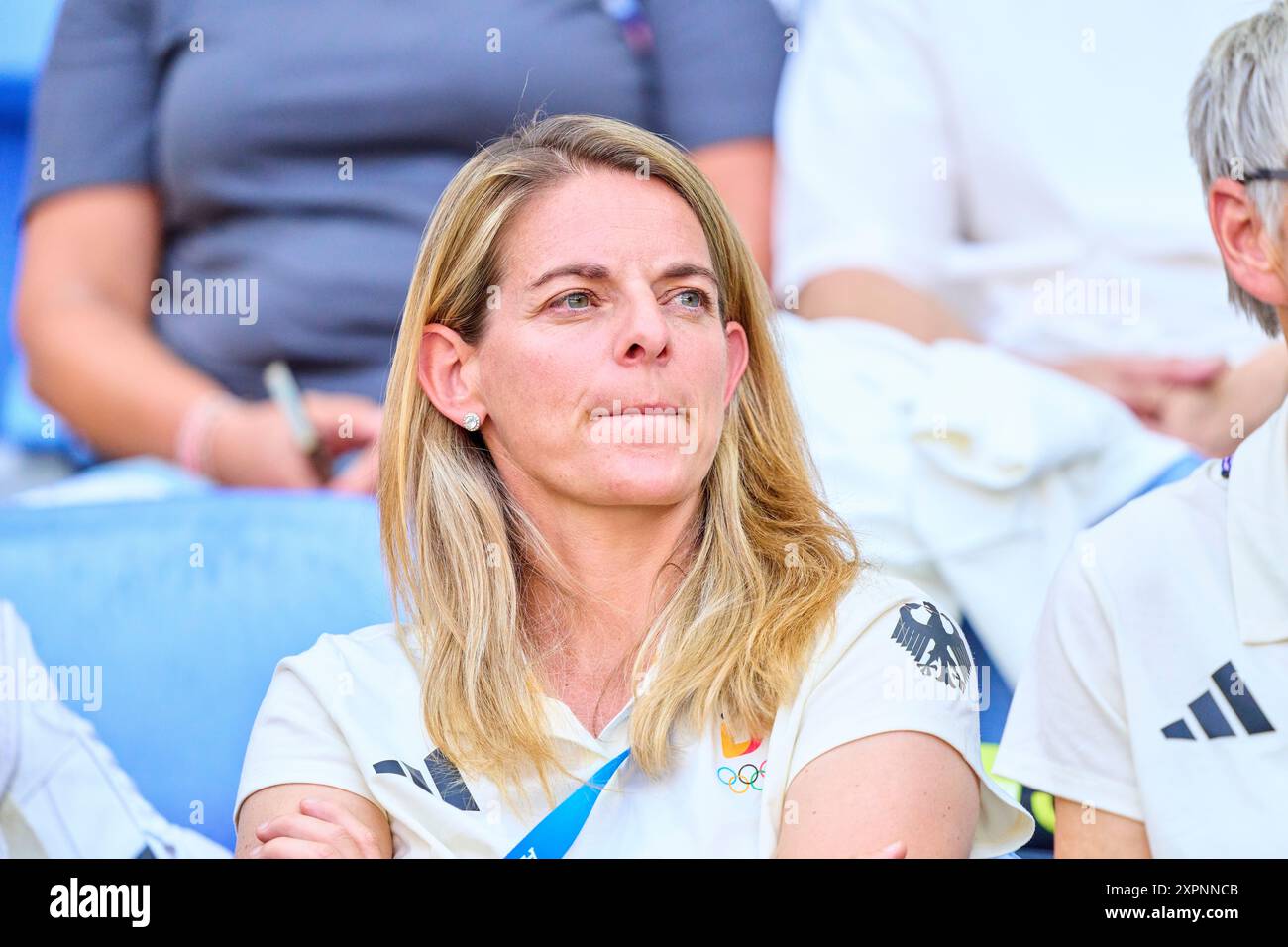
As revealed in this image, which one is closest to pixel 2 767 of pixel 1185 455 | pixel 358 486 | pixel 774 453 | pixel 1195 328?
pixel 358 486

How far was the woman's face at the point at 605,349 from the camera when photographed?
1374 mm

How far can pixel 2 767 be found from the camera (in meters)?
1.67

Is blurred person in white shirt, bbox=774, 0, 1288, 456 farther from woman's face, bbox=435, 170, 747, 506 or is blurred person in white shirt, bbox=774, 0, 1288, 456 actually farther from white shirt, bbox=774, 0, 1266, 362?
woman's face, bbox=435, 170, 747, 506

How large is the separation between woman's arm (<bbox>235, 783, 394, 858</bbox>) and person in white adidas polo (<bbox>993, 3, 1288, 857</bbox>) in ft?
1.91

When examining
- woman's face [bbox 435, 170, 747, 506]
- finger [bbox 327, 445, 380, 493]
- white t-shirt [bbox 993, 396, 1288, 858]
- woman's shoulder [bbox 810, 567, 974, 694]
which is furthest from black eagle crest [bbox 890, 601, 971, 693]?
finger [bbox 327, 445, 380, 493]

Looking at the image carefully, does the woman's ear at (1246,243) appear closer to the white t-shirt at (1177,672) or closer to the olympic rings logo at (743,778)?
the white t-shirt at (1177,672)

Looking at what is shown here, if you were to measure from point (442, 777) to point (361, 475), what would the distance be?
0.75 metres

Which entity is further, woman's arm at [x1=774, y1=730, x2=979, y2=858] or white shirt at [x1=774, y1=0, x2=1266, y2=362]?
white shirt at [x1=774, y1=0, x2=1266, y2=362]

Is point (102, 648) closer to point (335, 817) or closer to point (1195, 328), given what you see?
point (335, 817)

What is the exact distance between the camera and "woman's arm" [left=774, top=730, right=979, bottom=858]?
1210 mm

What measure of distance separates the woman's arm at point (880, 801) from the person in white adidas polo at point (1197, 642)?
18 cm

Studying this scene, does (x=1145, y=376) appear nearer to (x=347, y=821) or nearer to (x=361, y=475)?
(x=361, y=475)

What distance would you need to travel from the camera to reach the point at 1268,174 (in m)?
1.41

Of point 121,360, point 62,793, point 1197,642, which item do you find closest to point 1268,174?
point 1197,642
